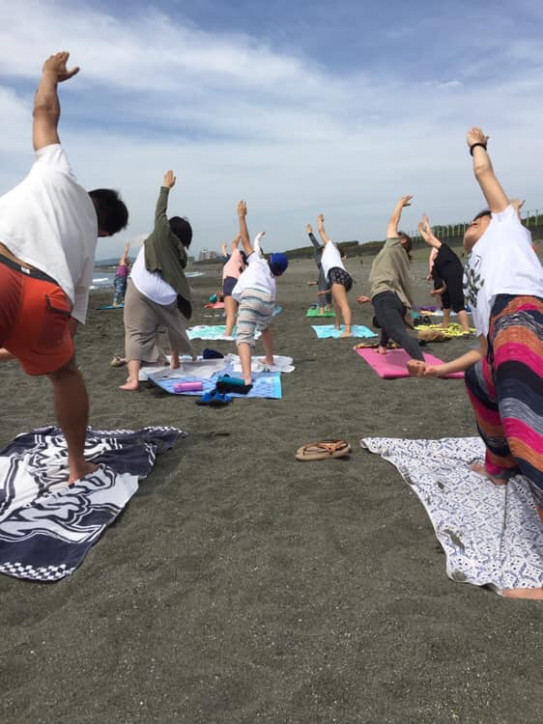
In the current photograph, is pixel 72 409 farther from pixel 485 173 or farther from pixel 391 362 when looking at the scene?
pixel 391 362

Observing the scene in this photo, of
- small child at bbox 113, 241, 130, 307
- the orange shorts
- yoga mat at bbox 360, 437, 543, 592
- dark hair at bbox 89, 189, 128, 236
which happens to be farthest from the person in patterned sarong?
small child at bbox 113, 241, 130, 307

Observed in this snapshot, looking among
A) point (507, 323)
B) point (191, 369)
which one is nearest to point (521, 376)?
point (507, 323)

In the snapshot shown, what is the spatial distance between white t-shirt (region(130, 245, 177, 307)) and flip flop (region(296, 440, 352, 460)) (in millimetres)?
2951

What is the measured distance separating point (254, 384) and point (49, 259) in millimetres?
3506

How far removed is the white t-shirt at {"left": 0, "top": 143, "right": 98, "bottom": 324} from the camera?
2553mm

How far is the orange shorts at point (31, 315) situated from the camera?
2455 mm

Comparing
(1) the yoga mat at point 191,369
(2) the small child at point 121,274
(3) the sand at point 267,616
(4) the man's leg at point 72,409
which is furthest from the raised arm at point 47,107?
(2) the small child at point 121,274

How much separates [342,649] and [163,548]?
106cm

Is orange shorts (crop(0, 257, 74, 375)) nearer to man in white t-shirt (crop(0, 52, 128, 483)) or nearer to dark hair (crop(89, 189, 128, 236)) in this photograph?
man in white t-shirt (crop(0, 52, 128, 483))

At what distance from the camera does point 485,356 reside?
290cm

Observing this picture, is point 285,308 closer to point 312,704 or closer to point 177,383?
point 177,383

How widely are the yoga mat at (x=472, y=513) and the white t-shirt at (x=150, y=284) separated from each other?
3090 millimetres

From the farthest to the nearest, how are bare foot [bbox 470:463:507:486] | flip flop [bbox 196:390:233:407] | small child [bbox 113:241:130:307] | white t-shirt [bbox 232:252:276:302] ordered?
1. small child [bbox 113:241:130:307]
2. white t-shirt [bbox 232:252:276:302]
3. flip flop [bbox 196:390:233:407]
4. bare foot [bbox 470:463:507:486]

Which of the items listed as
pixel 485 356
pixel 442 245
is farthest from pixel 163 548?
pixel 442 245
